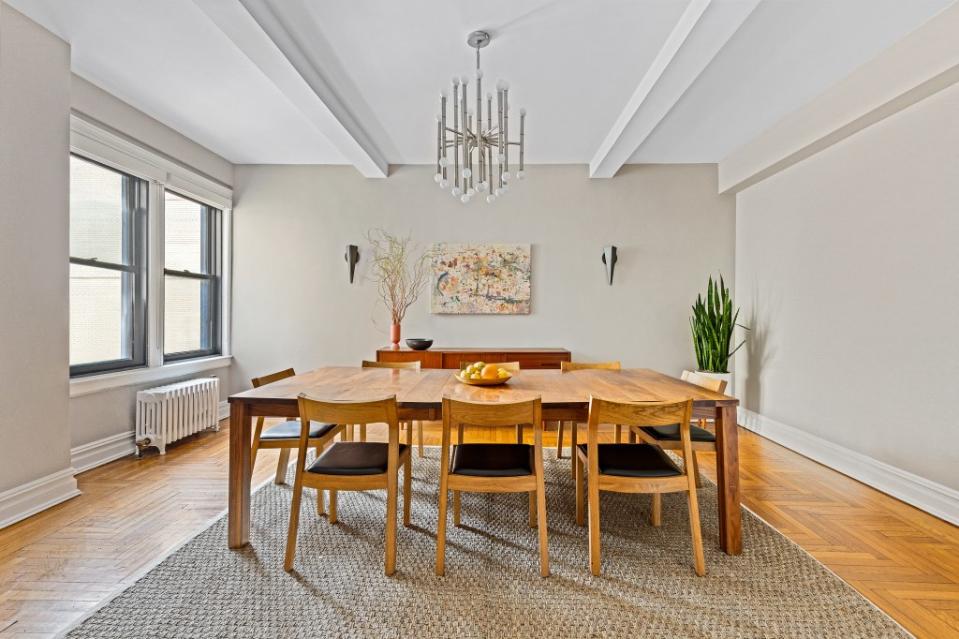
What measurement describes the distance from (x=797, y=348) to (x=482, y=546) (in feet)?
10.9

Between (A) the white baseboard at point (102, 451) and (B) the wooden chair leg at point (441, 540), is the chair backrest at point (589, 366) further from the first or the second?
(A) the white baseboard at point (102, 451)

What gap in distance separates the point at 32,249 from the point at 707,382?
12.9ft

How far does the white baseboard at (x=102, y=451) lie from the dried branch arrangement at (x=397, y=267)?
2545 mm

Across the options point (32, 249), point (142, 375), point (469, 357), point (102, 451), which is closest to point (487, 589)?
point (469, 357)

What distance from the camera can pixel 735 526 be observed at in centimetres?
222

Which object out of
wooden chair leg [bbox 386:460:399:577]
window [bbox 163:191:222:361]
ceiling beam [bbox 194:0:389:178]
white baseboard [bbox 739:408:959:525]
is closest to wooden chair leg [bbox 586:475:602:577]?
wooden chair leg [bbox 386:460:399:577]

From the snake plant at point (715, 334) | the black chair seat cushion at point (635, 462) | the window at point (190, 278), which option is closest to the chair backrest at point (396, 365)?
the black chair seat cushion at point (635, 462)

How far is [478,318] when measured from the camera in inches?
206

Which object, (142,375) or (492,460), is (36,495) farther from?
(492,460)

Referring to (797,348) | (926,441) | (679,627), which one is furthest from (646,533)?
(797,348)

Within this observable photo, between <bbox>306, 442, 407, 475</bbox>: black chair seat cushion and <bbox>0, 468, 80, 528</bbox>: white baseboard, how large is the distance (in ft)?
5.88

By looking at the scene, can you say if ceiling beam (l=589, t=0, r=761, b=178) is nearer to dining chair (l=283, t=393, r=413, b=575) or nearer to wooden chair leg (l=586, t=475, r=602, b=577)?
wooden chair leg (l=586, t=475, r=602, b=577)

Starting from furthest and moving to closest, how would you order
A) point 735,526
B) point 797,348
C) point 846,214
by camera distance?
point 797,348 < point 846,214 < point 735,526

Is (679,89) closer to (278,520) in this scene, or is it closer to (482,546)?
(482,546)
